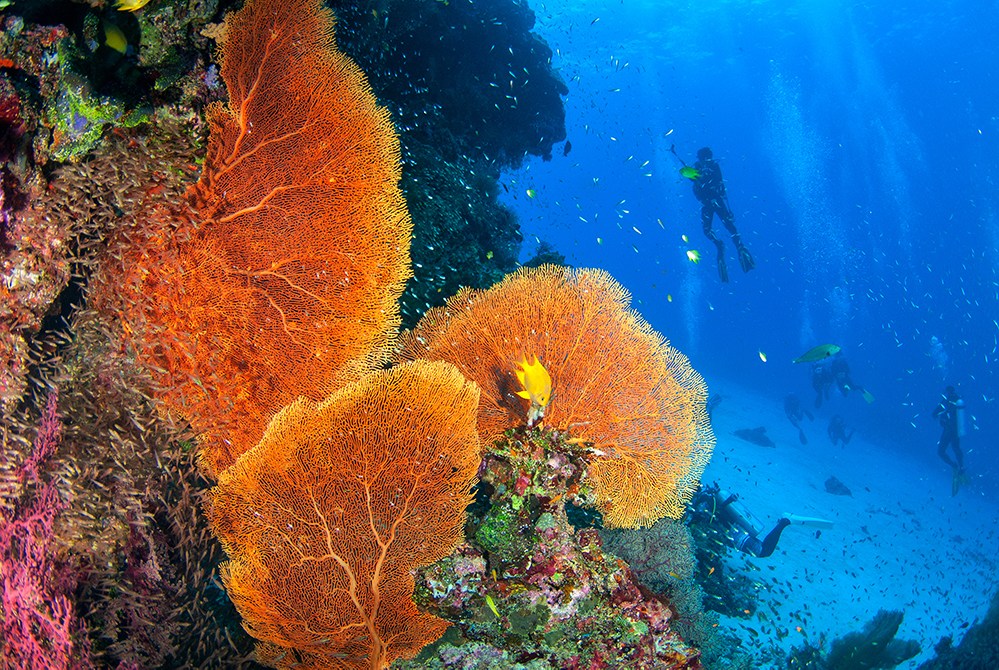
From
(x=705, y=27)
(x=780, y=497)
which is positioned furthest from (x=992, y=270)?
(x=780, y=497)

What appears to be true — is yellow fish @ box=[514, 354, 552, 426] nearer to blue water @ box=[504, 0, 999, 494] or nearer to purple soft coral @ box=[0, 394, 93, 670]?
purple soft coral @ box=[0, 394, 93, 670]

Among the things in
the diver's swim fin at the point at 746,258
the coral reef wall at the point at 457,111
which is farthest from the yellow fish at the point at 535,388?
the diver's swim fin at the point at 746,258

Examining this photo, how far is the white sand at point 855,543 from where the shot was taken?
12.8 m

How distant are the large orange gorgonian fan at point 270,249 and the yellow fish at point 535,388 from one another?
3.78 feet

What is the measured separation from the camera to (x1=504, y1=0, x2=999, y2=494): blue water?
4203 centimetres

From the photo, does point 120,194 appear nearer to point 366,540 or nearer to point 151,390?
point 151,390

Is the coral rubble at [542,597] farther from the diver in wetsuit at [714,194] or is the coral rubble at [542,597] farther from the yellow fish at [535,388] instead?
the diver in wetsuit at [714,194]

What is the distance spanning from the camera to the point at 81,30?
2340 millimetres

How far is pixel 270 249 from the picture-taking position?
3086mm

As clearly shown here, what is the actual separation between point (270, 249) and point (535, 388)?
7.21 feet

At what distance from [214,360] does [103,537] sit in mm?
1213

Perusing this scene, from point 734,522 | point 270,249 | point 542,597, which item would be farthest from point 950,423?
point 270,249

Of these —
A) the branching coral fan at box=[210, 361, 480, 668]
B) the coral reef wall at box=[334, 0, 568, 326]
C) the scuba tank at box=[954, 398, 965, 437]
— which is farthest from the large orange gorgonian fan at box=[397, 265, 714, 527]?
the scuba tank at box=[954, 398, 965, 437]

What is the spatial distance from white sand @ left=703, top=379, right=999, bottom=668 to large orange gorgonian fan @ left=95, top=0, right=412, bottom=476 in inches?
377
